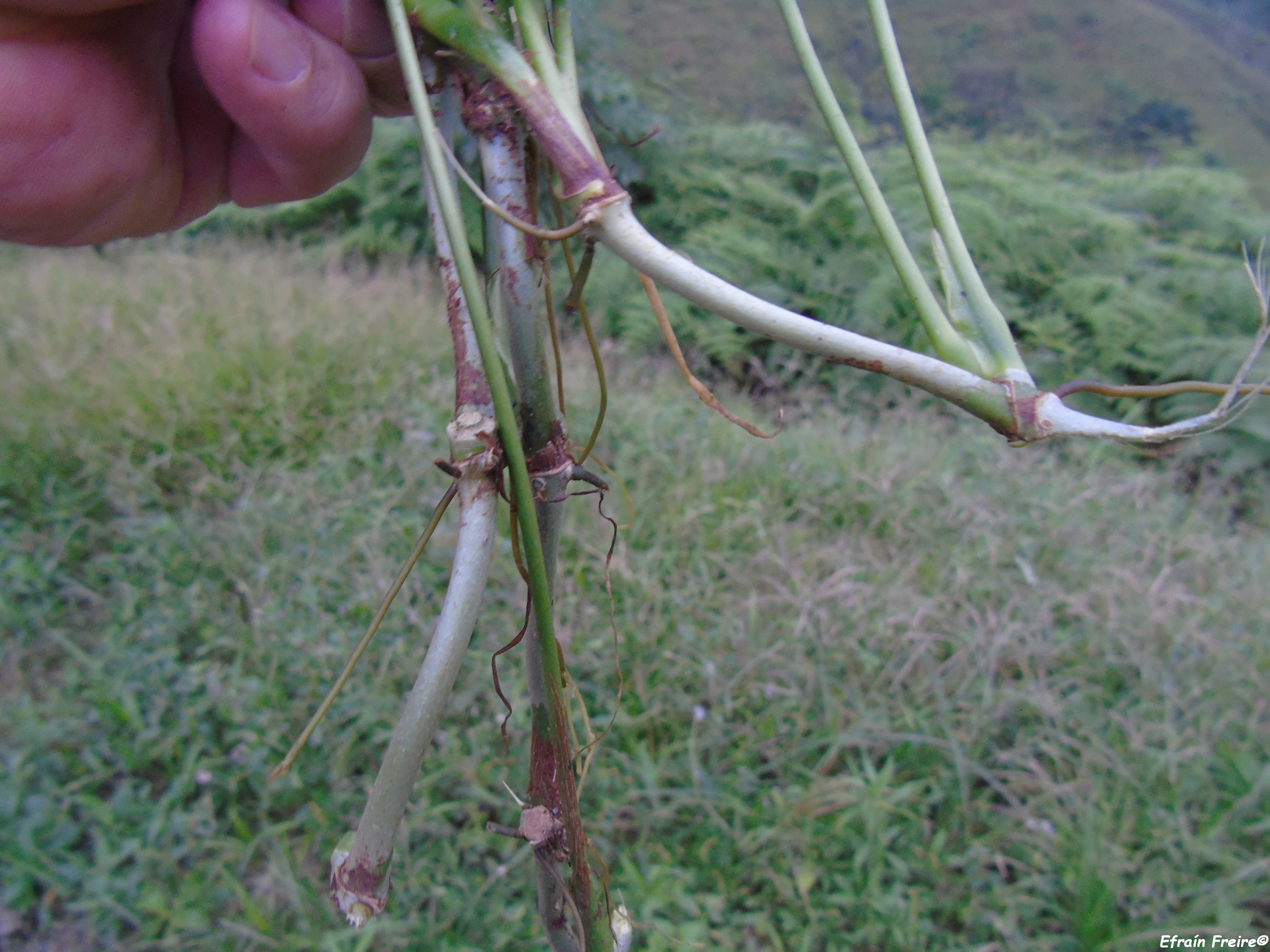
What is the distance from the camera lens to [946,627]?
71.0 inches

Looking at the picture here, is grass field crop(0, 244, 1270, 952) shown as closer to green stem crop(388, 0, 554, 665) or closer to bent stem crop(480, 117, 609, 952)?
bent stem crop(480, 117, 609, 952)

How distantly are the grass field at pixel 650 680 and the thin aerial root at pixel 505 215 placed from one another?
3.80 feet

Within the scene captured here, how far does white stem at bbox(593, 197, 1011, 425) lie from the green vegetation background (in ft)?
4.01

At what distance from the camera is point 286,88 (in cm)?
77

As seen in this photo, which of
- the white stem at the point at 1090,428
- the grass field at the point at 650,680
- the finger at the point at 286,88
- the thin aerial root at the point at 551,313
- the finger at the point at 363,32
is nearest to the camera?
the white stem at the point at 1090,428

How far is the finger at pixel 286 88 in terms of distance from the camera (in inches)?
28.3

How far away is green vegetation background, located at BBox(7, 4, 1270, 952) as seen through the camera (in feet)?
4.47

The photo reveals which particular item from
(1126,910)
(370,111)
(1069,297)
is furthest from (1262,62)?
(370,111)

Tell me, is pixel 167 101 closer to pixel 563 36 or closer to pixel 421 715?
pixel 563 36

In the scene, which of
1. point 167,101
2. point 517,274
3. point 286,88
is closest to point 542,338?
point 517,274

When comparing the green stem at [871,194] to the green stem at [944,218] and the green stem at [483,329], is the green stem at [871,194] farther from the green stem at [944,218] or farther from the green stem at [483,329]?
the green stem at [483,329]

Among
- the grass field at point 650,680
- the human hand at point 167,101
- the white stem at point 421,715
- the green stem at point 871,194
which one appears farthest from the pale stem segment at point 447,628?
the grass field at point 650,680

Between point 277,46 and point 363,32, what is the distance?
0.44 ft

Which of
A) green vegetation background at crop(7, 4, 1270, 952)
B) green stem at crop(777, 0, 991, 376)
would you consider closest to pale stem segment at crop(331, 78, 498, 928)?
green stem at crop(777, 0, 991, 376)
